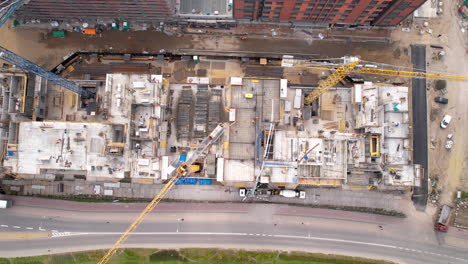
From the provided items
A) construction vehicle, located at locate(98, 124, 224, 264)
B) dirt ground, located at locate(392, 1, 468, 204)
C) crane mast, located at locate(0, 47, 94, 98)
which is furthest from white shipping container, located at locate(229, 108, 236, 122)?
dirt ground, located at locate(392, 1, 468, 204)

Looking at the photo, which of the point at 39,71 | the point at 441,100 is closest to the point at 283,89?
the point at 441,100

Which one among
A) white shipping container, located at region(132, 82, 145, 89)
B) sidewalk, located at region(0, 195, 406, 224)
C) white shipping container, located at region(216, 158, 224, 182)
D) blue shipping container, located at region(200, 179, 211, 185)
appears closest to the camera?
white shipping container, located at region(132, 82, 145, 89)

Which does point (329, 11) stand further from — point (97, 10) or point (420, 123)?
point (97, 10)

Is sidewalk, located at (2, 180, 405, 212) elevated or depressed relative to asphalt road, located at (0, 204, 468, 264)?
elevated

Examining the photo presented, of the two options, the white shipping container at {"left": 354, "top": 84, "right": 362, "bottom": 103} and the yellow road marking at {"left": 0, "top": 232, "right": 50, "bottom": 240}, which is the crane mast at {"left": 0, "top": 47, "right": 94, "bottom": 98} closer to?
the yellow road marking at {"left": 0, "top": 232, "right": 50, "bottom": 240}

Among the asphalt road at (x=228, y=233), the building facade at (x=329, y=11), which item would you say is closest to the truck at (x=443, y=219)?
the asphalt road at (x=228, y=233)

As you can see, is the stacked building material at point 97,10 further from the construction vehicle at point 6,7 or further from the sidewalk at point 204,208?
the sidewalk at point 204,208

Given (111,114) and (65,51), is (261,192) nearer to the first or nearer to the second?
(111,114)
